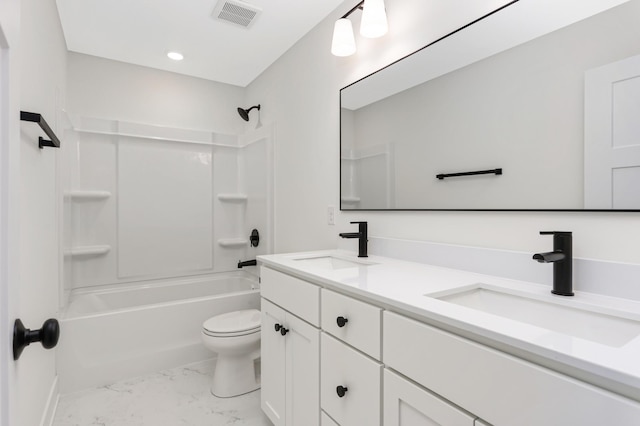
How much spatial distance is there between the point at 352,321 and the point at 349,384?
21 cm

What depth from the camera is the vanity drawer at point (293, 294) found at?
1270 millimetres

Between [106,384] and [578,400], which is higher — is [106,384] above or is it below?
below

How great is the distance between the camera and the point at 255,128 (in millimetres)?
3145

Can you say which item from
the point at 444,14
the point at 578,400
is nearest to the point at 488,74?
the point at 444,14

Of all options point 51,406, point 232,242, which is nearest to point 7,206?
point 51,406

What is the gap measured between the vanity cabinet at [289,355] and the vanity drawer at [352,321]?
2.9 inches

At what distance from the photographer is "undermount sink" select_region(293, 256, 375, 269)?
5.35 ft

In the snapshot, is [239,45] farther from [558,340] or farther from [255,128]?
[558,340]

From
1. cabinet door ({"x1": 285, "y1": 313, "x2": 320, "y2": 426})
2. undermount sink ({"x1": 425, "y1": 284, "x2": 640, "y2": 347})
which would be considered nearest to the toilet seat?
cabinet door ({"x1": 285, "y1": 313, "x2": 320, "y2": 426})

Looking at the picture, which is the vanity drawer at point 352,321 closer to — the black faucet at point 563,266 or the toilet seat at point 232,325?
the black faucet at point 563,266

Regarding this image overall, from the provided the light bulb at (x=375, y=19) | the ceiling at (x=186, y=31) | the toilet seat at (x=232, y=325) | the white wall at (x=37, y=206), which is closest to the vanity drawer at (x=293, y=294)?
the toilet seat at (x=232, y=325)

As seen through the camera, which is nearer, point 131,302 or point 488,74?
point 488,74

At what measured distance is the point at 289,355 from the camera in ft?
4.74

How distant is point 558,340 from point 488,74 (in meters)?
1.01
